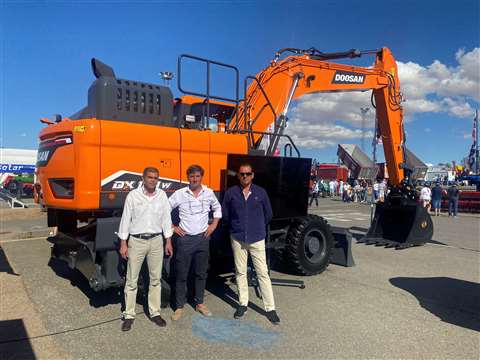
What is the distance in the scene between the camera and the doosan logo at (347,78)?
829 cm

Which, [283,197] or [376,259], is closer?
[283,197]

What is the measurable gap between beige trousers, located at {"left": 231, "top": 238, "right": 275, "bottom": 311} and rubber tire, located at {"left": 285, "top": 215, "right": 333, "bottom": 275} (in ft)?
5.52

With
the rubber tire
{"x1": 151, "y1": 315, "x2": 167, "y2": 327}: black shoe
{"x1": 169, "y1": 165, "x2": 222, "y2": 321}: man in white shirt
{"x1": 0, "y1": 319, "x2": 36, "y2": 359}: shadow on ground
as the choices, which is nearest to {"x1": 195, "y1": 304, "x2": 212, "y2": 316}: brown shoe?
{"x1": 169, "y1": 165, "x2": 222, "y2": 321}: man in white shirt

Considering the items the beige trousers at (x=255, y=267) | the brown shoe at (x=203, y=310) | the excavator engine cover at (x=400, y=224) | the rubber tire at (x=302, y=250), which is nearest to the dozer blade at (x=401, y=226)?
the excavator engine cover at (x=400, y=224)

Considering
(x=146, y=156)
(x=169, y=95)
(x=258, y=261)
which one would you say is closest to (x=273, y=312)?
(x=258, y=261)

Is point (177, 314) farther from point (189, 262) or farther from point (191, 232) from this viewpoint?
point (191, 232)

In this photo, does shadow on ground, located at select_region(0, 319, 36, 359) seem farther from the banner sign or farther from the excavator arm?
the banner sign

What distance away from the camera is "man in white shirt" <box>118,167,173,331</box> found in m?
3.96

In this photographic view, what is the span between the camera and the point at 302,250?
602 cm

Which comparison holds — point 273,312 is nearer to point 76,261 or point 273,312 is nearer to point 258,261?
point 258,261

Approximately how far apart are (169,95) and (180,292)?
2.65 meters

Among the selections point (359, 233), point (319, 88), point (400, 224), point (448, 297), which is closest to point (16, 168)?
point (359, 233)

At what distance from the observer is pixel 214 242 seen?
525 centimetres

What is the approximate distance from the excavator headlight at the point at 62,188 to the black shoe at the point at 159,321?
1753 millimetres
